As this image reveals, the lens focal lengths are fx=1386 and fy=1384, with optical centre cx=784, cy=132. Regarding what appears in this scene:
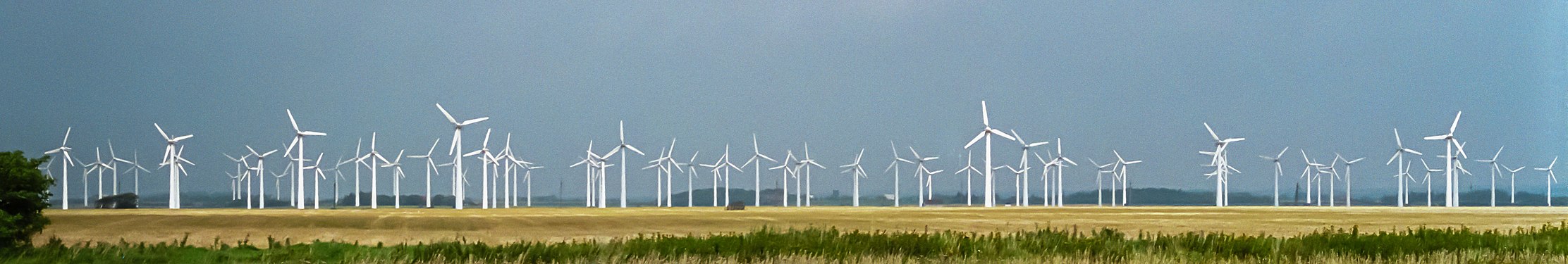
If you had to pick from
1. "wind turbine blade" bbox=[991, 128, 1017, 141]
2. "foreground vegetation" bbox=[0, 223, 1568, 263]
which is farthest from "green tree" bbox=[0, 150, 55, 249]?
"wind turbine blade" bbox=[991, 128, 1017, 141]

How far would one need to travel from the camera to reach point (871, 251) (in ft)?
88.9

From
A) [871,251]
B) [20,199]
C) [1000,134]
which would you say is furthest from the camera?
[1000,134]

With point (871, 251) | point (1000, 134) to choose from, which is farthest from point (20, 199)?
point (1000, 134)

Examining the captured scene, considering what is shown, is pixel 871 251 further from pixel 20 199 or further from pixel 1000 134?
pixel 1000 134

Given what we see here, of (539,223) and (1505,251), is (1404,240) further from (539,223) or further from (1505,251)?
(539,223)

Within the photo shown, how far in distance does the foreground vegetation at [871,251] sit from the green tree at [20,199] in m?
0.46

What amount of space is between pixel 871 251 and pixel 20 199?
17732 mm

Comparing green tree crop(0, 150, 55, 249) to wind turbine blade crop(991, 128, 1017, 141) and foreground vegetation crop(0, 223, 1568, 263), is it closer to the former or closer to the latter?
foreground vegetation crop(0, 223, 1568, 263)

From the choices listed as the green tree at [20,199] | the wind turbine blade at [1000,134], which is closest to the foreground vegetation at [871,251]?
the green tree at [20,199]

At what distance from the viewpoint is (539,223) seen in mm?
61562

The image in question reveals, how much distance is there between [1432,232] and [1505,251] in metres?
6.23

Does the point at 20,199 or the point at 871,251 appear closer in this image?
the point at 871,251

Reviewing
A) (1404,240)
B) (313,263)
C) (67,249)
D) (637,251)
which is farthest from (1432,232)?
(67,249)

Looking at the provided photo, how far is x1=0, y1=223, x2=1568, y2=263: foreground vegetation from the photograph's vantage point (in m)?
25.6
